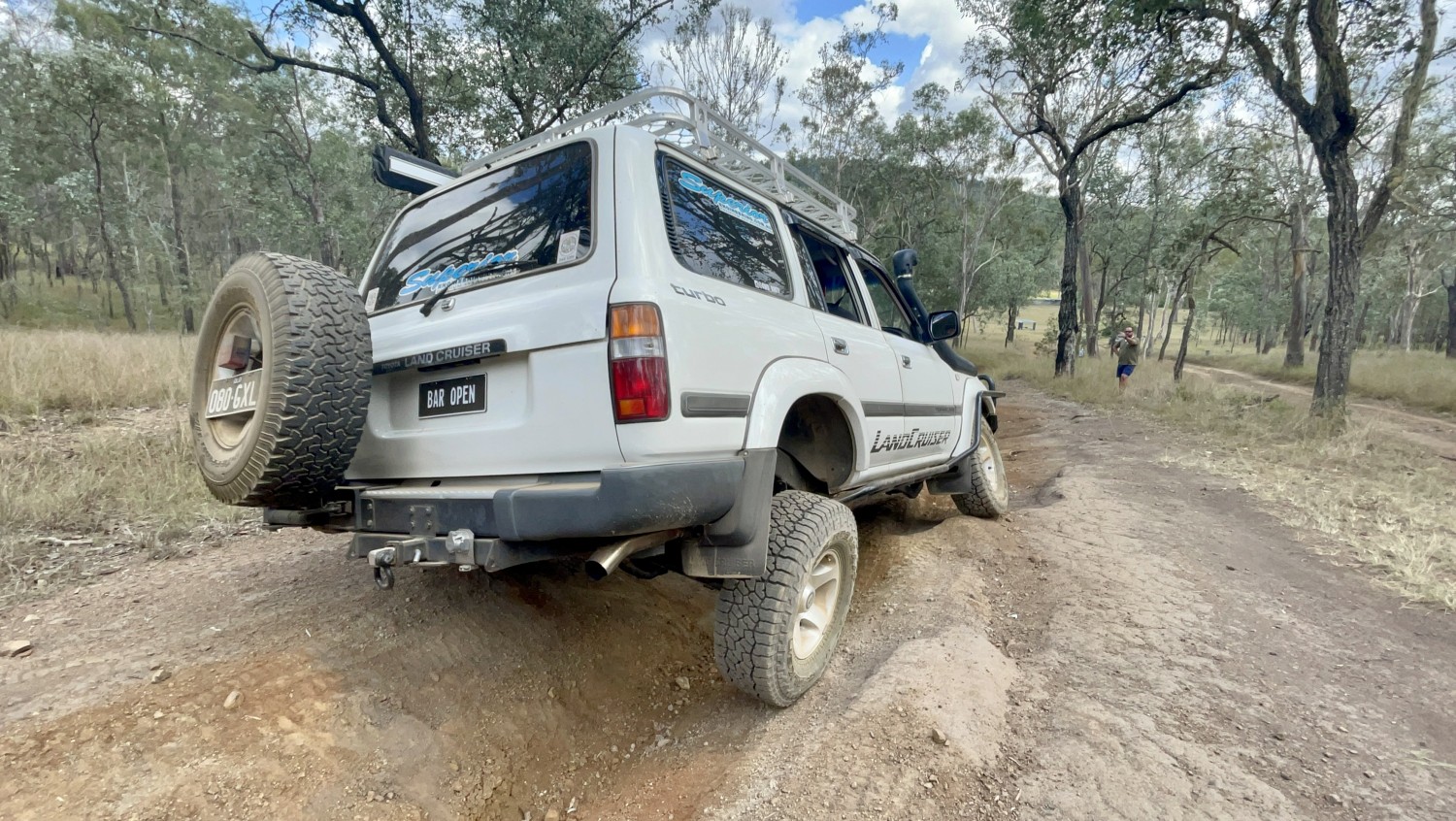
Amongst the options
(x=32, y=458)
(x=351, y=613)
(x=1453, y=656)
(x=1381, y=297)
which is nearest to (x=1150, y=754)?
(x=1453, y=656)

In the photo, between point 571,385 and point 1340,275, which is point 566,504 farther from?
point 1340,275

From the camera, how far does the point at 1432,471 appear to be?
18.1ft

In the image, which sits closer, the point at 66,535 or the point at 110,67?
the point at 66,535

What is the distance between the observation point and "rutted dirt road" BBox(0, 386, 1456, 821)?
1.80 meters

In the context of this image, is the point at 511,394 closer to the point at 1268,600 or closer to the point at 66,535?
the point at 66,535

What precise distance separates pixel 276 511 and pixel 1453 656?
4.74 metres

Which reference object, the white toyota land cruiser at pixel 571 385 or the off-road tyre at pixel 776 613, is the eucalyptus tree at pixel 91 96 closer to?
the white toyota land cruiser at pixel 571 385

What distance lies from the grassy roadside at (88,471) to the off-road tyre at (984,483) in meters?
4.83

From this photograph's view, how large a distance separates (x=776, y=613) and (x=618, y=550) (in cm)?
66

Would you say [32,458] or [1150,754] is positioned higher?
[32,458]

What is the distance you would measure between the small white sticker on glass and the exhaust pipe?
35.9 inches

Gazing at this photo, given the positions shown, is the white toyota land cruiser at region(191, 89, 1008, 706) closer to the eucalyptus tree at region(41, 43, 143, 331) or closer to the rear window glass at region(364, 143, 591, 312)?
the rear window glass at region(364, 143, 591, 312)

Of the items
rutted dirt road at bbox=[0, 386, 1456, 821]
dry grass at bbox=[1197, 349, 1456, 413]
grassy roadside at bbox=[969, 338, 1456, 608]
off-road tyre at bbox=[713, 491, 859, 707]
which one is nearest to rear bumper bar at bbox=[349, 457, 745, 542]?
off-road tyre at bbox=[713, 491, 859, 707]

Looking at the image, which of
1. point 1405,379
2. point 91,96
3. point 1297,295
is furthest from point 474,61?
point 1297,295
